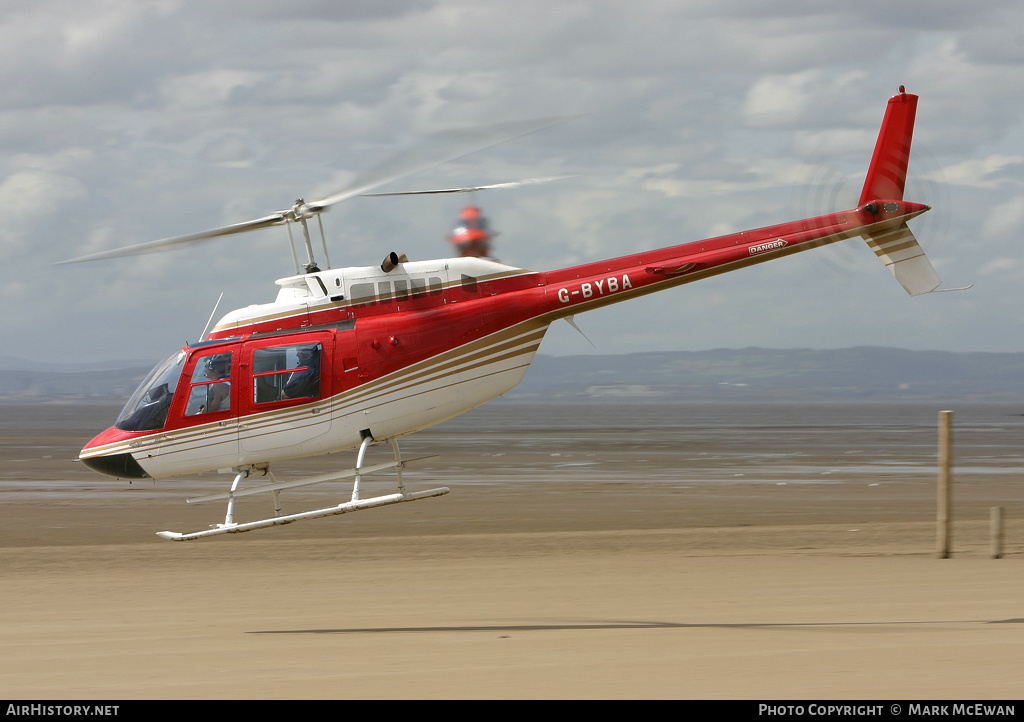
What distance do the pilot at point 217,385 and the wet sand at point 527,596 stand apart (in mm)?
2878

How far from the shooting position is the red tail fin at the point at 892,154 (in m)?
15.4

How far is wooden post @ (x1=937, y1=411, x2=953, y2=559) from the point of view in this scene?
63.7 feet

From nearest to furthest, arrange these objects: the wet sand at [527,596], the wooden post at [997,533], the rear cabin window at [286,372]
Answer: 1. the wet sand at [527,596]
2. the rear cabin window at [286,372]
3. the wooden post at [997,533]

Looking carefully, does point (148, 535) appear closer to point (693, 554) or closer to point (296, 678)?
point (693, 554)

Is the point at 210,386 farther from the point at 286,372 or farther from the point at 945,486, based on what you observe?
the point at 945,486

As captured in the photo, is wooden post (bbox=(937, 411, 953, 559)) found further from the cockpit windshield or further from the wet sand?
the cockpit windshield

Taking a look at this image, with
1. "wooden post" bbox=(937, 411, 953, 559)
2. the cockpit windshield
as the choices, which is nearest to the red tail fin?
"wooden post" bbox=(937, 411, 953, 559)

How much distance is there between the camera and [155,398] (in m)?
14.6

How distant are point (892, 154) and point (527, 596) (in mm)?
8386

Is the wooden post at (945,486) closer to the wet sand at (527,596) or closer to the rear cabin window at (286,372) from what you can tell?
the wet sand at (527,596)

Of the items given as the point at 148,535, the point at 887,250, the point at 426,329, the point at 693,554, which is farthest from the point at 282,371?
the point at 148,535

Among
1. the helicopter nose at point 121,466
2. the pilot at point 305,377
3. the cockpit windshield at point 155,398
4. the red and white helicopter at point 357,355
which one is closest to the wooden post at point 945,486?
the red and white helicopter at point 357,355

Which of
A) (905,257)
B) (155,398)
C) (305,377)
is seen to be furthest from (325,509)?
(905,257)
